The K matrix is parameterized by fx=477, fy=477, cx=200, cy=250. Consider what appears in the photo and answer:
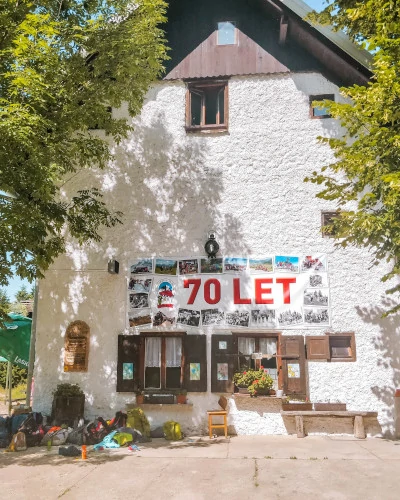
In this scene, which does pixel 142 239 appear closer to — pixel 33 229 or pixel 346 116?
A: pixel 33 229

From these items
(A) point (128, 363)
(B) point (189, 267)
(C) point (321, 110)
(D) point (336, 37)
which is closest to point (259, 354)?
(B) point (189, 267)

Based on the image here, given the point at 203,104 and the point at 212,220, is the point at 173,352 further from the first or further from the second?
the point at 203,104

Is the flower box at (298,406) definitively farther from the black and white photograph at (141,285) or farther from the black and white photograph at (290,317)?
the black and white photograph at (141,285)

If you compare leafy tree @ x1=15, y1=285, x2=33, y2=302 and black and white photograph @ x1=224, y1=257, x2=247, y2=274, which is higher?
leafy tree @ x1=15, y1=285, x2=33, y2=302

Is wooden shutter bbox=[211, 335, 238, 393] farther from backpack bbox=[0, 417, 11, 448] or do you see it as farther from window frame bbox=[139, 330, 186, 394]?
backpack bbox=[0, 417, 11, 448]

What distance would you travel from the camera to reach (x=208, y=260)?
11273mm

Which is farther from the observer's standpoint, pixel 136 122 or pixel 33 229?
pixel 136 122

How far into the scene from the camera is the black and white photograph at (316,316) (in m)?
10.7

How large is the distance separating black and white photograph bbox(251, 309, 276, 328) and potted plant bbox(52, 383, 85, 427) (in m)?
4.27

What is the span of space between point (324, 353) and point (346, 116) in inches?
203

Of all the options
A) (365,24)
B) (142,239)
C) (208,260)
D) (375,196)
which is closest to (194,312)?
(208,260)

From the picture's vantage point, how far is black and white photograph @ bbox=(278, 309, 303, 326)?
10781 millimetres

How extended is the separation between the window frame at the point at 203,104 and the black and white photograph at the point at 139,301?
14.0ft

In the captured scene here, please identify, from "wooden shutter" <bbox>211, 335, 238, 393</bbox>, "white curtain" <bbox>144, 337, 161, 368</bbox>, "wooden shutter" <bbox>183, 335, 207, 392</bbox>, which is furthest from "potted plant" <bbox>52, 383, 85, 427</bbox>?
"wooden shutter" <bbox>211, 335, 238, 393</bbox>
